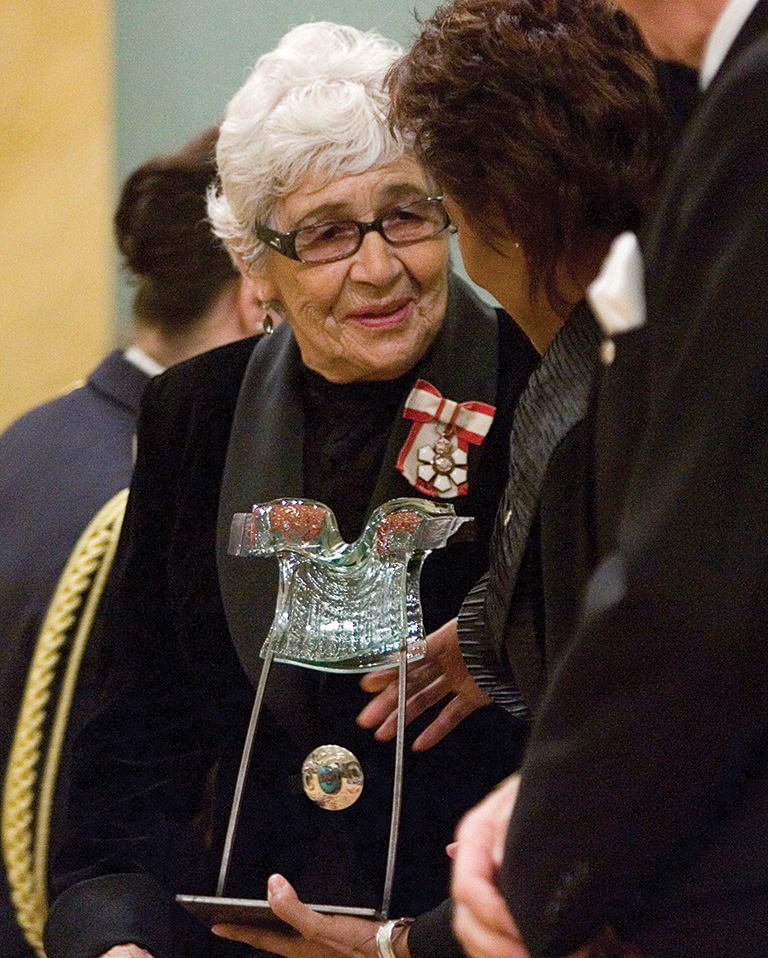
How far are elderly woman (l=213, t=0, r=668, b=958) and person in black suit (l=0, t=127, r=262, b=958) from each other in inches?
43.2

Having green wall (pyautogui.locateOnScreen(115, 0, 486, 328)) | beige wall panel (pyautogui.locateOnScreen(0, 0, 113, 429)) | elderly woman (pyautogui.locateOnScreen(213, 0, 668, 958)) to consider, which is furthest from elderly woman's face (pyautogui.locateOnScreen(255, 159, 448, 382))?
beige wall panel (pyautogui.locateOnScreen(0, 0, 113, 429))

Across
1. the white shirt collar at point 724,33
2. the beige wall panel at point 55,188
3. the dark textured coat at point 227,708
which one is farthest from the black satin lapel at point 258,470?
the beige wall panel at point 55,188

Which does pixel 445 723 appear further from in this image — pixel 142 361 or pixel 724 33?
pixel 142 361

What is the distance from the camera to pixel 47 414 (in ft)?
8.80

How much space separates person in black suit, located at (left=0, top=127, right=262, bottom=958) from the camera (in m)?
2.48

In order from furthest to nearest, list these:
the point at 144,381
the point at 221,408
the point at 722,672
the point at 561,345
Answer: the point at 144,381 < the point at 221,408 < the point at 561,345 < the point at 722,672

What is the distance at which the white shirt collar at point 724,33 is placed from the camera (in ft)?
3.34

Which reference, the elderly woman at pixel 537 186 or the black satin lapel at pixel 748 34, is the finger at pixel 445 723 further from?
the black satin lapel at pixel 748 34

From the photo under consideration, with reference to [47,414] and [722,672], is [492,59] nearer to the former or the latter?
[722,672]

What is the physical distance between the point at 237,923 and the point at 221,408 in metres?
0.69

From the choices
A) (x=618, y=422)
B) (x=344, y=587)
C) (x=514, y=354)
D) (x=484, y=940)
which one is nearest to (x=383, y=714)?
(x=344, y=587)

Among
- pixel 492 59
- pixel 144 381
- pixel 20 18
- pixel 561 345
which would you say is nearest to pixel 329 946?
pixel 561 345

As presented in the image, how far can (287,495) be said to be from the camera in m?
1.94

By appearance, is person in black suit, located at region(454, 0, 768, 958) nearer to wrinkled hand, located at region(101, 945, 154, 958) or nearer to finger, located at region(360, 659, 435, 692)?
finger, located at region(360, 659, 435, 692)
